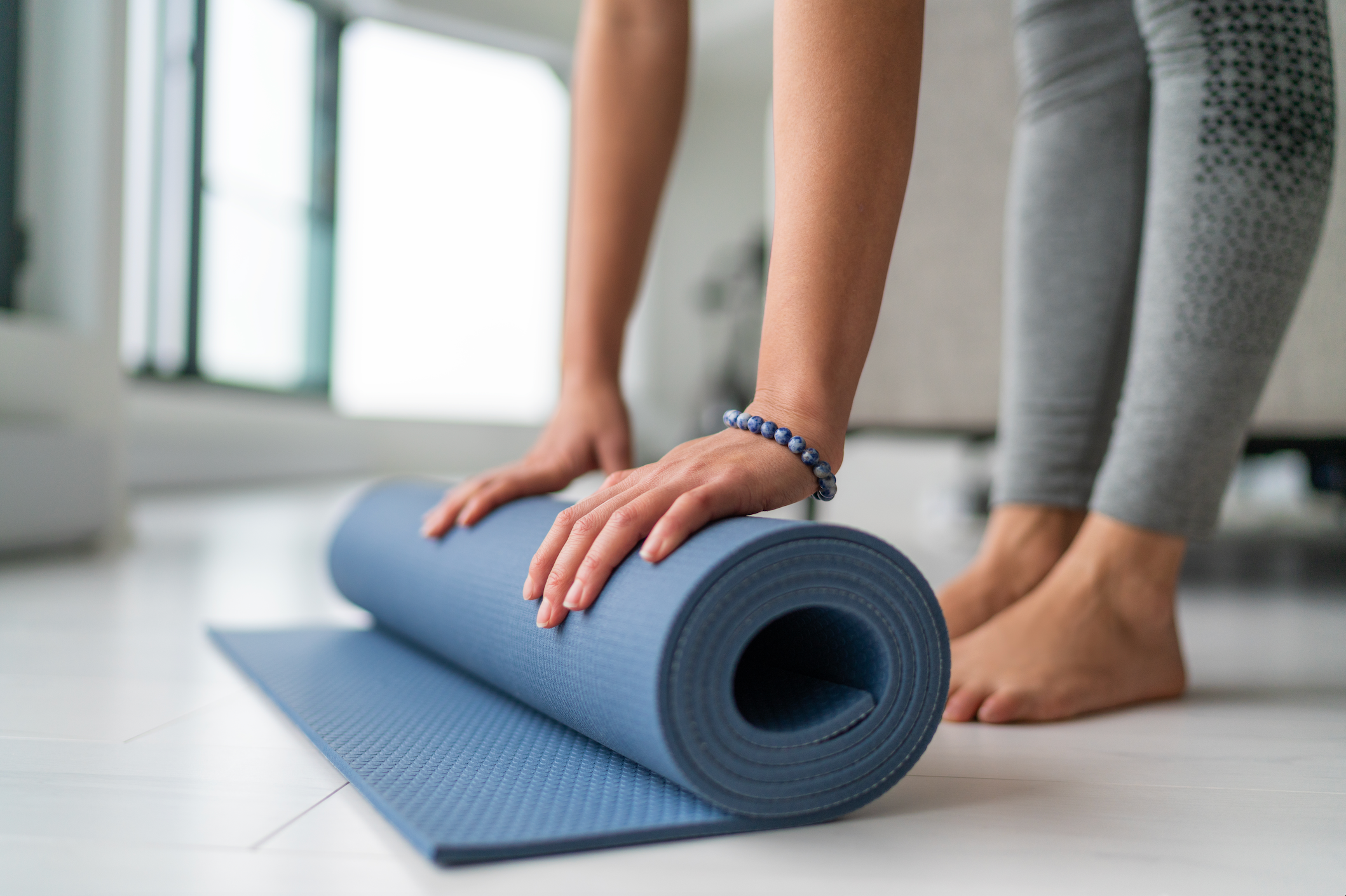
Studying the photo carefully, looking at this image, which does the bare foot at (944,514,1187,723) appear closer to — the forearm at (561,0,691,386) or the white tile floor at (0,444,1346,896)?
the white tile floor at (0,444,1346,896)

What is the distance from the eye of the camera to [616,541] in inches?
24.6

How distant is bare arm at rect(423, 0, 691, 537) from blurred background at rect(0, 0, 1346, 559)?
0.83 meters

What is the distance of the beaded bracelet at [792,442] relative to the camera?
0.67 meters

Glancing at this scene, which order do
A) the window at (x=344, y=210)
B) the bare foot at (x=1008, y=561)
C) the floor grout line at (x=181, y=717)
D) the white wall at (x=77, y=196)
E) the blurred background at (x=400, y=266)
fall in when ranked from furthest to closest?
the window at (x=344, y=210) → the white wall at (x=77, y=196) → the blurred background at (x=400, y=266) → the bare foot at (x=1008, y=561) → the floor grout line at (x=181, y=717)

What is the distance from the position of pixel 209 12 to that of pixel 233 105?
0.50 m

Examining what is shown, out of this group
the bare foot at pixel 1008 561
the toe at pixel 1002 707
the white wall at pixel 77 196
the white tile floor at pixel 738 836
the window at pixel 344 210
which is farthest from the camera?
the window at pixel 344 210

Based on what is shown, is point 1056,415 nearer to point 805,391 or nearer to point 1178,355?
point 1178,355

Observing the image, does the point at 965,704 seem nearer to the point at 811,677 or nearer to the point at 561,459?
the point at 811,677

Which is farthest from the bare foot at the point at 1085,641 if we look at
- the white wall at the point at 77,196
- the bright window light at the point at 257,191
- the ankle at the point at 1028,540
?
the bright window light at the point at 257,191

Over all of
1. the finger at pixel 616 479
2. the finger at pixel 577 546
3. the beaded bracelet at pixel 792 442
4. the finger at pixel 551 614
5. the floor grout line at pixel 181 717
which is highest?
the beaded bracelet at pixel 792 442

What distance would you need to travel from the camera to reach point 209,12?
485cm

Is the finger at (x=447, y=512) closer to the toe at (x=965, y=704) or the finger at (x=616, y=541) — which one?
the finger at (x=616, y=541)

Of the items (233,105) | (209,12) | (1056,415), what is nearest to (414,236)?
(233,105)

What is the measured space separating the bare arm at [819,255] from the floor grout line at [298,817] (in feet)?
0.53
